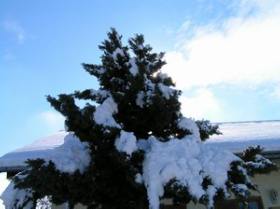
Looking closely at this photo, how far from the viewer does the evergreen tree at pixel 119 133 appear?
551cm

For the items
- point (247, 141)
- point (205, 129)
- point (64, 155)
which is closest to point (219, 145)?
point (247, 141)

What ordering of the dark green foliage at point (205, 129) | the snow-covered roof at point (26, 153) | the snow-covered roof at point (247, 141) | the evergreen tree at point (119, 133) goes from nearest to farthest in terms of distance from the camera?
the evergreen tree at point (119, 133), the dark green foliage at point (205, 129), the snow-covered roof at point (26, 153), the snow-covered roof at point (247, 141)

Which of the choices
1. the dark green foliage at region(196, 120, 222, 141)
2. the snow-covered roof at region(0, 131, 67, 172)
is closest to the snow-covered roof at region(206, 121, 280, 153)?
the dark green foliage at region(196, 120, 222, 141)

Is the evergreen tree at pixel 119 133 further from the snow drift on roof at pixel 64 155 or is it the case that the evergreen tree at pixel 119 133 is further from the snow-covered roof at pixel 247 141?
the snow-covered roof at pixel 247 141

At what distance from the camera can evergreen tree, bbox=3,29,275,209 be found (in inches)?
217

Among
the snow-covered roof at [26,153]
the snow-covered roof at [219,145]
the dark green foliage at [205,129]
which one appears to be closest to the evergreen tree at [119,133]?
the dark green foliage at [205,129]

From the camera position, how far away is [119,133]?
584 cm

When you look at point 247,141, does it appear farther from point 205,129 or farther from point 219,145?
point 205,129

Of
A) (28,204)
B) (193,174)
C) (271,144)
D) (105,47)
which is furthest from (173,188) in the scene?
(271,144)

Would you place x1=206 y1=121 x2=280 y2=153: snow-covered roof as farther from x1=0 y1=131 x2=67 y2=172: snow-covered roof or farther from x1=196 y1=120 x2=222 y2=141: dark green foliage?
x1=0 y1=131 x2=67 y2=172: snow-covered roof

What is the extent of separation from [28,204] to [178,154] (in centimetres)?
269

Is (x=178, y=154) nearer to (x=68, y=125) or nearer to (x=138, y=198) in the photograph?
(x=138, y=198)

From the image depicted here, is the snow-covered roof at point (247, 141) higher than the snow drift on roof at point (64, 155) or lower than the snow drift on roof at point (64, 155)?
higher

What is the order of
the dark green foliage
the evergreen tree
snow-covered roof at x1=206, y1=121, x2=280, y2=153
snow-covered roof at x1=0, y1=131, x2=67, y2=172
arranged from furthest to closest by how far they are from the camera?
snow-covered roof at x1=206, y1=121, x2=280, y2=153 < snow-covered roof at x1=0, y1=131, x2=67, y2=172 < the dark green foliage < the evergreen tree
